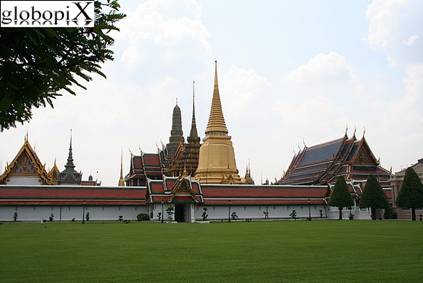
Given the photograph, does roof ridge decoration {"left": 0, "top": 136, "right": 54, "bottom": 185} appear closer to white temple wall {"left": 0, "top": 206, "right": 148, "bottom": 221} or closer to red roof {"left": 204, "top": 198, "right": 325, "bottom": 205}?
white temple wall {"left": 0, "top": 206, "right": 148, "bottom": 221}

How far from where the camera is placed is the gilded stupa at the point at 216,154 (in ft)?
219

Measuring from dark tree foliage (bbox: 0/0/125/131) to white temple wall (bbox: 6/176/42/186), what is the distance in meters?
53.8

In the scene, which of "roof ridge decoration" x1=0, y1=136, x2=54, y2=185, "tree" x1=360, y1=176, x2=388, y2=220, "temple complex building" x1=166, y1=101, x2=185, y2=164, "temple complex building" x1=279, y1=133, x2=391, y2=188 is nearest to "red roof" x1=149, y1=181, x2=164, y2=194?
"roof ridge decoration" x1=0, y1=136, x2=54, y2=185

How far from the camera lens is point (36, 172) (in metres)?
56.2

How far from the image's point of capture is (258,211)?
2206 inches

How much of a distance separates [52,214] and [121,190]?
7697 millimetres

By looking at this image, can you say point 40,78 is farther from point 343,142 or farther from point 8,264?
point 343,142

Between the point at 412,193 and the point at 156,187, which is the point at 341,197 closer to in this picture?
the point at 412,193

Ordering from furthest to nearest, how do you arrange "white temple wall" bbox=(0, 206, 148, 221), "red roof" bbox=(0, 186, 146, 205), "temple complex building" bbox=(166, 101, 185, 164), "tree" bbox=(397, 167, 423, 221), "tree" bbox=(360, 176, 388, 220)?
"temple complex building" bbox=(166, 101, 185, 164), "tree" bbox=(360, 176, 388, 220), "red roof" bbox=(0, 186, 146, 205), "white temple wall" bbox=(0, 206, 148, 221), "tree" bbox=(397, 167, 423, 221)

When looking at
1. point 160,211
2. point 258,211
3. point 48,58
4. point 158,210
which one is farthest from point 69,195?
point 48,58

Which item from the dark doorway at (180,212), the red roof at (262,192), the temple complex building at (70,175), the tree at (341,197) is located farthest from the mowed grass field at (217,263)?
the temple complex building at (70,175)

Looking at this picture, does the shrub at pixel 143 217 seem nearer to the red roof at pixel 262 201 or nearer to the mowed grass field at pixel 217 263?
the red roof at pixel 262 201

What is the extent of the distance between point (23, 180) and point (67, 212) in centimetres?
825

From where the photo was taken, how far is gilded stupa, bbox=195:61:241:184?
66.8 m
